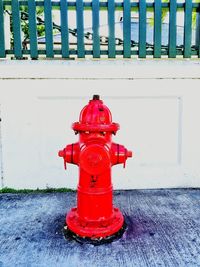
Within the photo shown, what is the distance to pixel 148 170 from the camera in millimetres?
3197

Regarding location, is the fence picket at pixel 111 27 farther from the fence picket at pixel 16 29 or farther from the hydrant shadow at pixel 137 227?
the hydrant shadow at pixel 137 227

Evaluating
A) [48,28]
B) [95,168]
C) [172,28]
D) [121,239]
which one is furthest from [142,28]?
[121,239]

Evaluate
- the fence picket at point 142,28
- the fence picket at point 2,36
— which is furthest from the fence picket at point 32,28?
the fence picket at point 142,28

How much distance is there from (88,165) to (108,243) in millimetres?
540

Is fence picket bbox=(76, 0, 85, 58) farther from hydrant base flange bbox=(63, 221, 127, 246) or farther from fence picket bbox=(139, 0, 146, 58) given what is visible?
hydrant base flange bbox=(63, 221, 127, 246)

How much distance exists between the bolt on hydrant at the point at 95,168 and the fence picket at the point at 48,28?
1150mm

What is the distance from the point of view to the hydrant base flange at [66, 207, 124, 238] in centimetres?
210

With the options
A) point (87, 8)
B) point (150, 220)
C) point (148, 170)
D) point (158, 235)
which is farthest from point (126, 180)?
point (87, 8)

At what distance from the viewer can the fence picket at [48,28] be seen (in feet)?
9.66

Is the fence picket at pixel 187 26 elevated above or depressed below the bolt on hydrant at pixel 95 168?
above

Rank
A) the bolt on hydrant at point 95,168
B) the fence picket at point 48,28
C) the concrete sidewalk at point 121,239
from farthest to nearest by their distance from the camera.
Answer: the fence picket at point 48,28, the bolt on hydrant at point 95,168, the concrete sidewalk at point 121,239

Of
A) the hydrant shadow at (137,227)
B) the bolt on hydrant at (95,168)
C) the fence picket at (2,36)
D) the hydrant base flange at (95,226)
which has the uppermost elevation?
the fence picket at (2,36)

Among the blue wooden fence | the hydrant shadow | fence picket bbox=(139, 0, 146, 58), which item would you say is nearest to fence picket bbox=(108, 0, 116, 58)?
the blue wooden fence

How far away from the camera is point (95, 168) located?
2027mm
